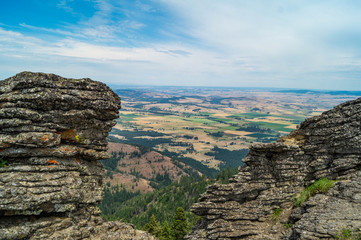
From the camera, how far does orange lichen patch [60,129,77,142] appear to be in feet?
66.6

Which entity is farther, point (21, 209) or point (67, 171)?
point (67, 171)

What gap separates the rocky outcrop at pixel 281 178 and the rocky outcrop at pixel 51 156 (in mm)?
9172

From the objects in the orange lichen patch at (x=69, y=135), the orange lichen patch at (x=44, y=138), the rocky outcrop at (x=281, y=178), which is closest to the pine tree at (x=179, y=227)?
the rocky outcrop at (x=281, y=178)

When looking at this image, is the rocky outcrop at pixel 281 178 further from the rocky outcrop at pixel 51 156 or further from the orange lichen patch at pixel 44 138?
the orange lichen patch at pixel 44 138

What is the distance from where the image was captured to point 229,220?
80.8 ft

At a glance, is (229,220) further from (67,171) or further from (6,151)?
(6,151)

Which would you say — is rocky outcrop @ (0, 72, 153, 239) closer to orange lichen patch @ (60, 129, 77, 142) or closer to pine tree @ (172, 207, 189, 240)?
orange lichen patch @ (60, 129, 77, 142)

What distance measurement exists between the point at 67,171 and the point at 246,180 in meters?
19.4

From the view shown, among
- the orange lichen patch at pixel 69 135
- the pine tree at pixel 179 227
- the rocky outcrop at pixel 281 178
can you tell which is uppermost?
the orange lichen patch at pixel 69 135

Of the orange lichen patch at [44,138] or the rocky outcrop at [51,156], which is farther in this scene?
the orange lichen patch at [44,138]

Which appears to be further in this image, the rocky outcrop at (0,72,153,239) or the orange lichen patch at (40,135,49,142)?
the orange lichen patch at (40,135,49,142)

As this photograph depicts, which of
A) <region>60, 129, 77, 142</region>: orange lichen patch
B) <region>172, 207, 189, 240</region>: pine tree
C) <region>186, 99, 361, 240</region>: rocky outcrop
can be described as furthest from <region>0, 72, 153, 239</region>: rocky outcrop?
<region>172, 207, 189, 240</region>: pine tree

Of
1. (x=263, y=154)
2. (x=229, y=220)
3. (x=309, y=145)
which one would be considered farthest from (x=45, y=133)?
(x=309, y=145)

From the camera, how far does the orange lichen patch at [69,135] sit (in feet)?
66.6
